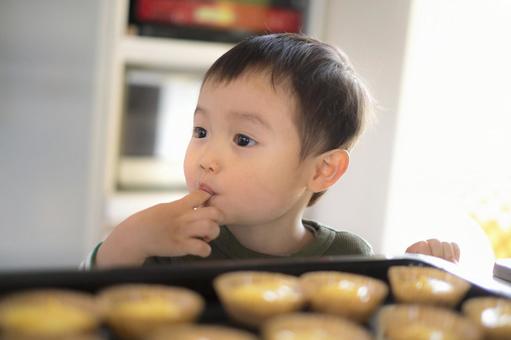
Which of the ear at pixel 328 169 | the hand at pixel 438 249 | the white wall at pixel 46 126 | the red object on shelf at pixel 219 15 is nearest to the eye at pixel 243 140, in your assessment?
the ear at pixel 328 169

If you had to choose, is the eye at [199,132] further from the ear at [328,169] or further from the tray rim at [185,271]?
the tray rim at [185,271]

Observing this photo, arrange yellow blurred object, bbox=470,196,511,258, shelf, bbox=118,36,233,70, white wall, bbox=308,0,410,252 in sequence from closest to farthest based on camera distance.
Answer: yellow blurred object, bbox=470,196,511,258 < shelf, bbox=118,36,233,70 < white wall, bbox=308,0,410,252

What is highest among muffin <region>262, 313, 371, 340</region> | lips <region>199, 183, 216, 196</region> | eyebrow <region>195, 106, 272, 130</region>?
eyebrow <region>195, 106, 272, 130</region>

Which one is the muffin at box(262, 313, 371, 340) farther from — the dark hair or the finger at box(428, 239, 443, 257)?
the dark hair

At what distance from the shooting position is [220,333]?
49cm

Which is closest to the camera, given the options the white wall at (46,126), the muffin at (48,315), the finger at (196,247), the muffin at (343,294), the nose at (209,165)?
the muffin at (48,315)

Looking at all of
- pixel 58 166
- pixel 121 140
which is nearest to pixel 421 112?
pixel 121 140

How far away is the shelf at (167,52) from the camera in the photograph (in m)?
2.35

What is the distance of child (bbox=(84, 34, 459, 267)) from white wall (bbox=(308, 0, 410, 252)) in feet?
4.61

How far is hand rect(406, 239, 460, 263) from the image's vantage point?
36.1 inches

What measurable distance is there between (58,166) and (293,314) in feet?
6.14

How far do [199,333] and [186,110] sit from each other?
2.17 metres

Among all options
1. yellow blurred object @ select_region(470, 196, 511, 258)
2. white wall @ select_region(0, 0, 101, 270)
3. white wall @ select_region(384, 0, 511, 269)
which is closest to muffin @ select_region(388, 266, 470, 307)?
yellow blurred object @ select_region(470, 196, 511, 258)

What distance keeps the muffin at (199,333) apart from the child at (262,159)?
1.20ft
